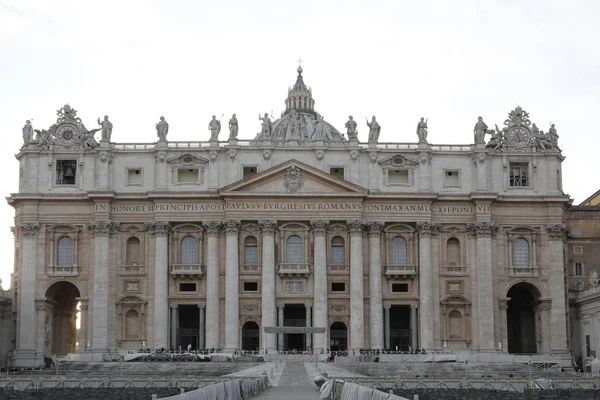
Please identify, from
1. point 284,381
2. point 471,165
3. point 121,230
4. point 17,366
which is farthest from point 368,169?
point 284,381

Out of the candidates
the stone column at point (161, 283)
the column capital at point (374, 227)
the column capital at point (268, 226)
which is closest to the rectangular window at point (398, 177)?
the column capital at point (374, 227)

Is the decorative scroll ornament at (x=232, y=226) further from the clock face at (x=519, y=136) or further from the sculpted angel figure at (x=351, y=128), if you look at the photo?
the clock face at (x=519, y=136)

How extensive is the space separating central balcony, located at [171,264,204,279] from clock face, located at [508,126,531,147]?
30.0 meters

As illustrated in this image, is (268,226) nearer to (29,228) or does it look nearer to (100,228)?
(100,228)

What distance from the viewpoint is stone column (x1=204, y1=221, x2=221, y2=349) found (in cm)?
9562

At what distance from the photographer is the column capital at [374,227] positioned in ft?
321

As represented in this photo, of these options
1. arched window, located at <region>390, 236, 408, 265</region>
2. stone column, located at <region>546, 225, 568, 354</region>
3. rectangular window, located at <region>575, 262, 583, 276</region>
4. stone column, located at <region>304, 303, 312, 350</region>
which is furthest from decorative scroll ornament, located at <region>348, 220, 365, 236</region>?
rectangular window, located at <region>575, 262, 583, 276</region>

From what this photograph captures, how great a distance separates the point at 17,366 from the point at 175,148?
2291 cm

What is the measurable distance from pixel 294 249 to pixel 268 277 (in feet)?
12.3

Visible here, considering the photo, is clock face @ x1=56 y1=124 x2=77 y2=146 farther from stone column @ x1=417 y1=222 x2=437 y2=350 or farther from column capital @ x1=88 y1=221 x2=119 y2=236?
stone column @ x1=417 y1=222 x2=437 y2=350

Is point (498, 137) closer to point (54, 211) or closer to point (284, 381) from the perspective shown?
point (54, 211)

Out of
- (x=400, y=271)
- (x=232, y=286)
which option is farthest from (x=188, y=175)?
(x=400, y=271)

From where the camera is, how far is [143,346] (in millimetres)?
95750

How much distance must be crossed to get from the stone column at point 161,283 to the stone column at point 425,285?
21.8m
